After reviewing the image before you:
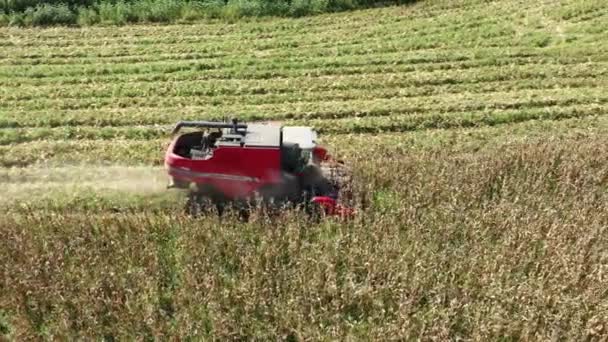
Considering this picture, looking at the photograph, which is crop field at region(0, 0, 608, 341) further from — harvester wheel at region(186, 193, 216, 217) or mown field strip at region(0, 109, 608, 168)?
harvester wheel at region(186, 193, 216, 217)

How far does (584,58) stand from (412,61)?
4.62m

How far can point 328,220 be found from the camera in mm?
10398

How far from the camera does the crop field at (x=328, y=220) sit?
8.83 meters

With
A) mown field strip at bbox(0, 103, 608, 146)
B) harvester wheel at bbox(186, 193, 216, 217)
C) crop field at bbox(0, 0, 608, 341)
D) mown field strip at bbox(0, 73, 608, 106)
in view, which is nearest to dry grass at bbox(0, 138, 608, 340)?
crop field at bbox(0, 0, 608, 341)

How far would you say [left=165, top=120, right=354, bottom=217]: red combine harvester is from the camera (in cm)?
1033

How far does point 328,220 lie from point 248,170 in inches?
56.1

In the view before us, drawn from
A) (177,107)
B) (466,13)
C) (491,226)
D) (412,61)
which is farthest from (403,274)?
(466,13)

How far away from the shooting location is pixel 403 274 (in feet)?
30.6

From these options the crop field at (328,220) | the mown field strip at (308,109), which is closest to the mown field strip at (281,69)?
the crop field at (328,220)

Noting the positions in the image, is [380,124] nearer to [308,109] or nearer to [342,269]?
[308,109]

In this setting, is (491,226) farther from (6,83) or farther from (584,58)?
(6,83)

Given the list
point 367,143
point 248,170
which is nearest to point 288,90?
point 367,143

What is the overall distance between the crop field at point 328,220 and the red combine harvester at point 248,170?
1.23ft

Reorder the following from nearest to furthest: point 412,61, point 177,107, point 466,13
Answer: point 177,107 → point 412,61 → point 466,13
